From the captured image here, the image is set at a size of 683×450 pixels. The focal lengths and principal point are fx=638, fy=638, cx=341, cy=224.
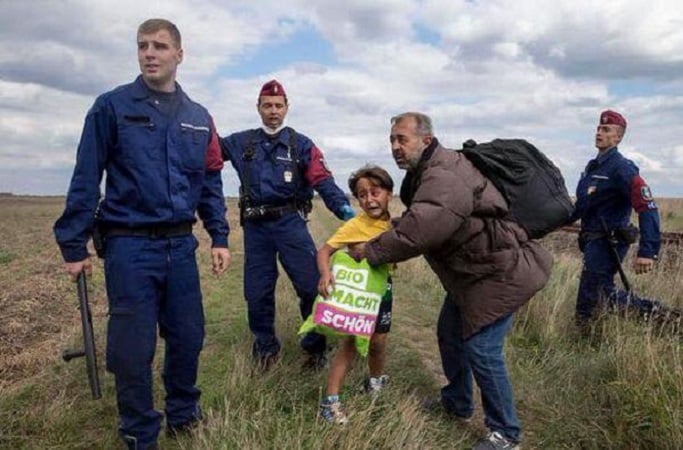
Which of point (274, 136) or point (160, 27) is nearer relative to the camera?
point (160, 27)

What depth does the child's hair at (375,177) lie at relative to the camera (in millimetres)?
4055

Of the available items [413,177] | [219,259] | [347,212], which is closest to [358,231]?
[413,177]

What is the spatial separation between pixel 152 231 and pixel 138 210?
142 mm

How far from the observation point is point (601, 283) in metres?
6.14

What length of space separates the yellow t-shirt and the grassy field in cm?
99

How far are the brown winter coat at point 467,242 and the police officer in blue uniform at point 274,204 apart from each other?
1527 millimetres

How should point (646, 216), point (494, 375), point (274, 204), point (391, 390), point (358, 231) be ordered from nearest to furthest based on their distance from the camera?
point (494, 375)
point (358, 231)
point (391, 390)
point (274, 204)
point (646, 216)

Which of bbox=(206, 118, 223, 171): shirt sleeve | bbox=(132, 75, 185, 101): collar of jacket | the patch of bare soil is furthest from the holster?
the patch of bare soil

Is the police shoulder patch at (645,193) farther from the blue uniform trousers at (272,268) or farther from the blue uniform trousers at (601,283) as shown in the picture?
the blue uniform trousers at (272,268)

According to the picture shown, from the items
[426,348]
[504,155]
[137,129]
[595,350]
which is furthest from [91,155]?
[595,350]

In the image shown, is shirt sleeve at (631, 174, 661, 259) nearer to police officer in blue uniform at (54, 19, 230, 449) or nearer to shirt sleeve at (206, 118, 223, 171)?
shirt sleeve at (206, 118, 223, 171)

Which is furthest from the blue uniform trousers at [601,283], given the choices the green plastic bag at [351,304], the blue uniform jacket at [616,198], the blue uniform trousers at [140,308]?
the blue uniform trousers at [140,308]

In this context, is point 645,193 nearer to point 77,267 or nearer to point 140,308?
point 140,308

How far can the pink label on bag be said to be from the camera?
12.9 ft
